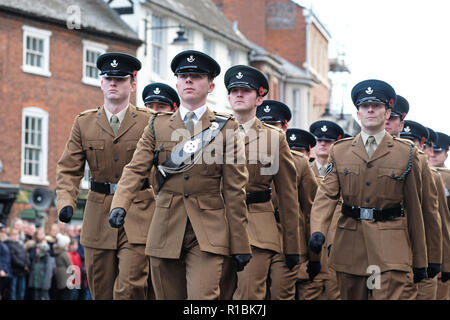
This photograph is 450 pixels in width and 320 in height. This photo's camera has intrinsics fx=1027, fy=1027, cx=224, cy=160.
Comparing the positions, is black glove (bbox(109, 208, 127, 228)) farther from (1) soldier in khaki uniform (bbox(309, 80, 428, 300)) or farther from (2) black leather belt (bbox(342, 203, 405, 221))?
(2) black leather belt (bbox(342, 203, 405, 221))

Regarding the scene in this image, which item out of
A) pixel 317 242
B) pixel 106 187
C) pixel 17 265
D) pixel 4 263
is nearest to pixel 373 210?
pixel 317 242

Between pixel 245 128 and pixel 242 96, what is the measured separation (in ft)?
1.20

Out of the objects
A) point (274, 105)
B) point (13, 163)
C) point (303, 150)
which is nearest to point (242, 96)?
point (274, 105)

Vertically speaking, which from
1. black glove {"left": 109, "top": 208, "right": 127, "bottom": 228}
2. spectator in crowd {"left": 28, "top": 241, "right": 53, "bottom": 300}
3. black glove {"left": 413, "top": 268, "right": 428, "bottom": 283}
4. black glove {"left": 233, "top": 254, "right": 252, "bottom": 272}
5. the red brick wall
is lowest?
spectator in crowd {"left": 28, "top": 241, "right": 53, "bottom": 300}

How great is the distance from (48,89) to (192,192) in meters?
27.6

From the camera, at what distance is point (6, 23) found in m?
33.8

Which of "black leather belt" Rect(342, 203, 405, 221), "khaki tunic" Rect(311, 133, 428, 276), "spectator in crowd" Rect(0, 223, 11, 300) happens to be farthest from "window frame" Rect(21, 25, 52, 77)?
"black leather belt" Rect(342, 203, 405, 221)

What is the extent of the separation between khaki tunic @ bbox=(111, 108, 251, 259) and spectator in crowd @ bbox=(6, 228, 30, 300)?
43.3ft

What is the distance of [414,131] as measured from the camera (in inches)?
553

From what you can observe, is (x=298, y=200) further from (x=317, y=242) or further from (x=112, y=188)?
(x=112, y=188)

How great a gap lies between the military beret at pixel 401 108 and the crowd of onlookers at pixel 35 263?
9.84 metres

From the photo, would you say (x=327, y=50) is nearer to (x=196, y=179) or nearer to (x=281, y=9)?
(x=281, y=9)

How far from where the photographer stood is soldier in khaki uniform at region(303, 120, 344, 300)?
1289cm

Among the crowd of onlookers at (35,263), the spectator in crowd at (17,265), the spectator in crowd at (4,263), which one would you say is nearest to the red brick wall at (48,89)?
the crowd of onlookers at (35,263)
